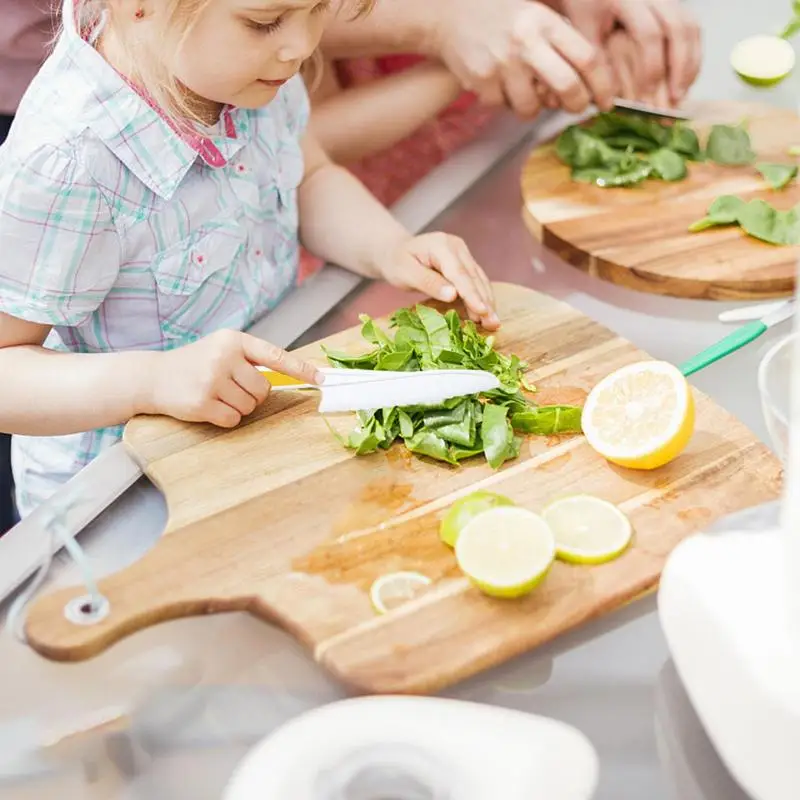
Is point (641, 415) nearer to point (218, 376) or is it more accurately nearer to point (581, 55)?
point (218, 376)

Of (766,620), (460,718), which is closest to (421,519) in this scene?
(460,718)

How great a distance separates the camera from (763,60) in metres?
1.62

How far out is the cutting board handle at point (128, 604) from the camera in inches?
34.4

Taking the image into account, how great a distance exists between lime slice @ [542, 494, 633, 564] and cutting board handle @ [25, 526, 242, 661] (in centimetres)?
27

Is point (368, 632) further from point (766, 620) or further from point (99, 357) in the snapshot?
point (99, 357)

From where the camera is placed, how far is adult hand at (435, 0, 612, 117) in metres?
1.43

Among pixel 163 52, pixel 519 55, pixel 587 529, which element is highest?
pixel 163 52

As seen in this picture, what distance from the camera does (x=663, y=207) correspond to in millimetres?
1383

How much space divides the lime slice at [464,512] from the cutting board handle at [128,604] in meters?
0.17

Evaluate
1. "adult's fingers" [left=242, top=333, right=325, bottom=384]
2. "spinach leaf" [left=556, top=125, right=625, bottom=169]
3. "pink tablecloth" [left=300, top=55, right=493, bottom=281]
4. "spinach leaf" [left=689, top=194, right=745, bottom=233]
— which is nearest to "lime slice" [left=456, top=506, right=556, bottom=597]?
"adult's fingers" [left=242, top=333, right=325, bottom=384]

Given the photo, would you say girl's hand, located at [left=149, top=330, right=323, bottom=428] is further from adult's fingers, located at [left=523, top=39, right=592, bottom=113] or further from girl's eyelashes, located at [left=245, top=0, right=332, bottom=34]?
adult's fingers, located at [left=523, top=39, right=592, bottom=113]

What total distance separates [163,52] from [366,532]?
475 mm

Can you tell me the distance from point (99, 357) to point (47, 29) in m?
0.45

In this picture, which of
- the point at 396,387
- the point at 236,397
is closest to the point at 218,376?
the point at 236,397
